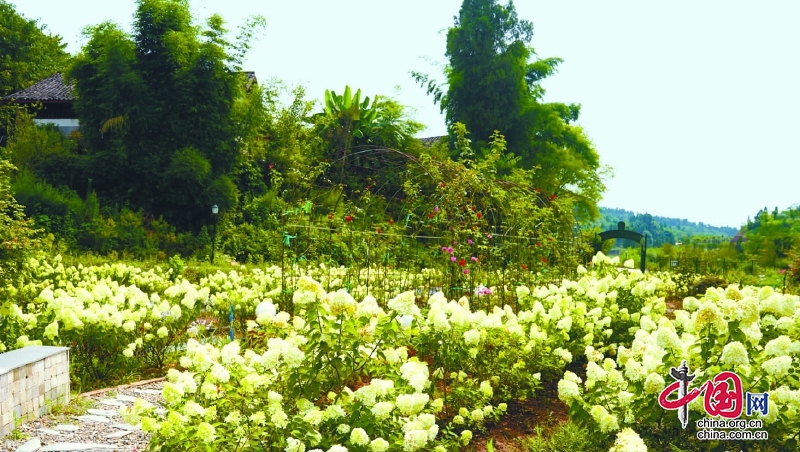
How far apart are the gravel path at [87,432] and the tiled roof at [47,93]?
21293 millimetres

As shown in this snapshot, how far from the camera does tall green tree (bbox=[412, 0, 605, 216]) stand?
21578 millimetres

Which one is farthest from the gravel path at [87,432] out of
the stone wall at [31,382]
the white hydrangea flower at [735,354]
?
the white hydrangea flower at [735,354]

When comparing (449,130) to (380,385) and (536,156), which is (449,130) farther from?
(380,385)

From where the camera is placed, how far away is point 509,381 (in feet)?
14.4

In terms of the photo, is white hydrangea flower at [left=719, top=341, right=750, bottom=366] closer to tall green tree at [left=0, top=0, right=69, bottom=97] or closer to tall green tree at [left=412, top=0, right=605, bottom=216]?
tall green tree at [left=412, top=0, right=605, bottom=216]

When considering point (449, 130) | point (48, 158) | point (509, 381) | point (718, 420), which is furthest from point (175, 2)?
point (718, 420)

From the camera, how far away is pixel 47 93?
79.5 ft

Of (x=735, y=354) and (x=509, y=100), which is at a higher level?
(x=509, y=100)

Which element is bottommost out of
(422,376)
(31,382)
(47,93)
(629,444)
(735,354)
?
(31,382)

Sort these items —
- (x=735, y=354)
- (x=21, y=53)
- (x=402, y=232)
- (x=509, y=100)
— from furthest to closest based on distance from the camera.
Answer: (x=21, y=53), (x=509, y=100), (x=402, y=232), (x=735, y=354)

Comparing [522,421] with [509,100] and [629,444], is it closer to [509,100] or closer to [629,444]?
[629,444]

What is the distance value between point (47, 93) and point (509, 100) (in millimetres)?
16053

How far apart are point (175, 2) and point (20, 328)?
1489cm

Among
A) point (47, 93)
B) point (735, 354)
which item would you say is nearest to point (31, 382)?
point (735, 354)
